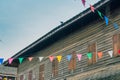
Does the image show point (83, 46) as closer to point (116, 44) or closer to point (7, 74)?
point (116, 44)

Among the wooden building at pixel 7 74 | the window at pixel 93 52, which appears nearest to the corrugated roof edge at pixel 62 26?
the window at pixel 93 52

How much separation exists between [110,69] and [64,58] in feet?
16.9

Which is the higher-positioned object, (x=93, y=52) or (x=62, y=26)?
(x=62, y=26)

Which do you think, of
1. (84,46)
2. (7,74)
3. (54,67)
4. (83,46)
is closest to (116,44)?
(84,46)

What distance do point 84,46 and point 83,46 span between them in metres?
0.11

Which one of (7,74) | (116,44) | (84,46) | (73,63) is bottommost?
(73,63)

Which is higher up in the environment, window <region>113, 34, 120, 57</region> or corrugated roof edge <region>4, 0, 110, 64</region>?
corrugated roof edge <region>4, 0, 110, 64</region>

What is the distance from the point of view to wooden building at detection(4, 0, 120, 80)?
16153 mm

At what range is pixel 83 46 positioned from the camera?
61.0 ft

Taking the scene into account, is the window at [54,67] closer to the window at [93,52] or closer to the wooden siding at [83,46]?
the wooden siding at [83,46]

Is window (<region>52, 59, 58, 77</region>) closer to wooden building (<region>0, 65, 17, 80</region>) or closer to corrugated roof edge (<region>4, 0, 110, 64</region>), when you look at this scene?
corrugated roof edge (<region>4, 0, 110, 64</region>)

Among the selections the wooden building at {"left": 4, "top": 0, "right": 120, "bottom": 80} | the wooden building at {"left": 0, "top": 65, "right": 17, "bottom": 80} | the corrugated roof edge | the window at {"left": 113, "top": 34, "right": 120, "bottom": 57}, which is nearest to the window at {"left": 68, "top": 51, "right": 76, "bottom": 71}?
the wooden building at {"left": 4, "top": 0, "right": 120, "bottom": 80}

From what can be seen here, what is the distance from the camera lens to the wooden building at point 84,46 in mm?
16153

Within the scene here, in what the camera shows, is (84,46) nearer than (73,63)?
Yes
